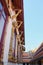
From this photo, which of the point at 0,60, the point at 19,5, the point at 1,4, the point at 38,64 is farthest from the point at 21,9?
the point at 38,64

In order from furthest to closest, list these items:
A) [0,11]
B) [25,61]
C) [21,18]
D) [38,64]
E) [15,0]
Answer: [25,61] < [38,64] < [21,18] < [15,0] < [0,11]

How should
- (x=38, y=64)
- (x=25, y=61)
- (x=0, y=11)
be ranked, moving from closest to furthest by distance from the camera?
(x=0, y=11)
(x=38, y=64)
(x=25, y=61)

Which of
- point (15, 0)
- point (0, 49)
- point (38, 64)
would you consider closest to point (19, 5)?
point (15, 0)

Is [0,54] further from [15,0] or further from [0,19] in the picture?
[15,0]

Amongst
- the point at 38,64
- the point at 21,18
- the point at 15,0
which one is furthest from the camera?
the point at 38,64

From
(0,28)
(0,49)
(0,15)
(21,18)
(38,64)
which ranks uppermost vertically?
(0,15)

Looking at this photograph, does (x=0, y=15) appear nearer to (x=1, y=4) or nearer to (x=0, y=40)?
(x=1, y=4)

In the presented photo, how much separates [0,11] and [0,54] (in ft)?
2.59

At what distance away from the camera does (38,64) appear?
13.9 meters

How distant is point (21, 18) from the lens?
6402 mm

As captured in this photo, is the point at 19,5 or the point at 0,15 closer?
the point at 0,15

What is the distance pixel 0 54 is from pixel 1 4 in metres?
0.93

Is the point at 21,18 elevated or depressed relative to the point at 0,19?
depressed

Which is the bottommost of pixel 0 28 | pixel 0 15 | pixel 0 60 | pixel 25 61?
pixel 25 61
